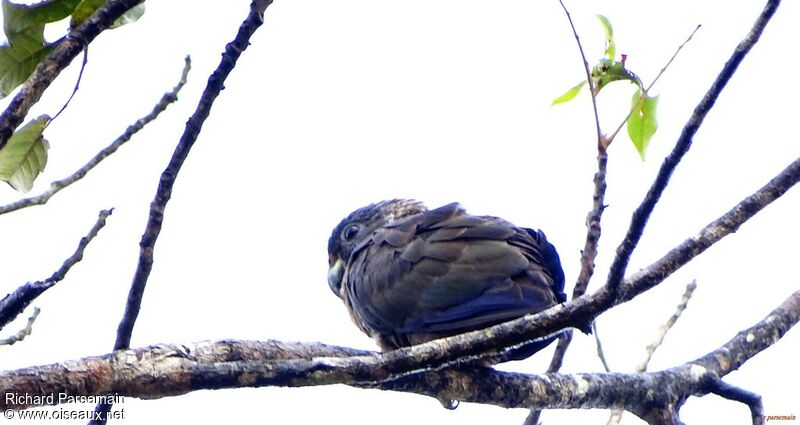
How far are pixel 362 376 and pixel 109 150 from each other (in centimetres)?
108

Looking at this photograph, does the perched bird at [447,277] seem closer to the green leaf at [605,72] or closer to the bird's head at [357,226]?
the bird's head at [357,226]

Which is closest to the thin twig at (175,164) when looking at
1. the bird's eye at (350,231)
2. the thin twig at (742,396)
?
the thin twig at (742,396)

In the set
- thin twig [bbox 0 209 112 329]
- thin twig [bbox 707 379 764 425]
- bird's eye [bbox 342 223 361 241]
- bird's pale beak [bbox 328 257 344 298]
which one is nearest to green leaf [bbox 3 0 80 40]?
thin twig [bbox 0 209 112 329]

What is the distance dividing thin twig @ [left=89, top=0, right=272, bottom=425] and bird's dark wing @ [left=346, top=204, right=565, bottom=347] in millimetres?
1573

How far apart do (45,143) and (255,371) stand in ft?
3.26

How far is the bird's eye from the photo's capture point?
17.4 feet

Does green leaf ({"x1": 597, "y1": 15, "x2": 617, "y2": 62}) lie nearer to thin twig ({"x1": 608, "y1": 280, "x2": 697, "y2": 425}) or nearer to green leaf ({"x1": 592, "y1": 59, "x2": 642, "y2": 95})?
green leaf ({"x1": 592, "y1": 59, "x2": 642, "y2": 95})

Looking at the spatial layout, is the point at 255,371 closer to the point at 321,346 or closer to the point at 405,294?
the point at 321,346

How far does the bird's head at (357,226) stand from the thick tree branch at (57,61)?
2867 millimetres

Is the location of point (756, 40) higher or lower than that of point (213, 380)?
higher

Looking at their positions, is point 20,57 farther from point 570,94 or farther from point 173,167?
point 570,94

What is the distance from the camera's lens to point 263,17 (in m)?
2.35

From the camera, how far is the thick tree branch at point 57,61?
7.04 feet

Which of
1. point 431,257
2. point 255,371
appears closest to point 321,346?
point 255,371
